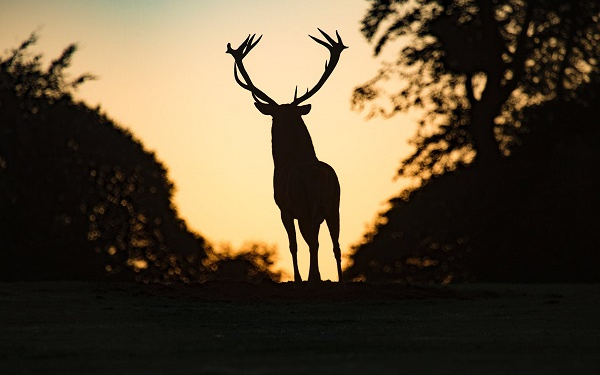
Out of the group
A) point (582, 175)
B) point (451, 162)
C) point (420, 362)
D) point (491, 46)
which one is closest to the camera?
point (420, 362)

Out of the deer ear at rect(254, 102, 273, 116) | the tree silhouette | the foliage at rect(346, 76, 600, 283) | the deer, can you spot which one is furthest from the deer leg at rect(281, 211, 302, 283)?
the tree silhouette

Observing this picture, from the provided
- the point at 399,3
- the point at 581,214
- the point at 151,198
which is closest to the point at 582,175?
the point at 581,214

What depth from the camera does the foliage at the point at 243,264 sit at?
5144cm

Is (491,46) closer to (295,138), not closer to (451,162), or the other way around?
(451,162)

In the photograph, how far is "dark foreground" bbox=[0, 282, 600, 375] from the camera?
41.8 ft

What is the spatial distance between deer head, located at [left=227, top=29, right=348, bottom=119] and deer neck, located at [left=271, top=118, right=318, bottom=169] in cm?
18

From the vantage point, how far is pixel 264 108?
24.7 m

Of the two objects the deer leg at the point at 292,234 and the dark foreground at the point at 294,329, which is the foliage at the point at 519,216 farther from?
the deer leg at the point at 292,234

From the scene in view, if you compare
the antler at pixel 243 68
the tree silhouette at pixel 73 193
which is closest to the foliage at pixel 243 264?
the tree silhouette at pixel 73 193

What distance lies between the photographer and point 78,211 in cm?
4588

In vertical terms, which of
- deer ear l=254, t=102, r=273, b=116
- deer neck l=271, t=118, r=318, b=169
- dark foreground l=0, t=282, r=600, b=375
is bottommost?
dark foreground l=0, t=282, r=600, b=375

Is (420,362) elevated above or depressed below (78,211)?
below

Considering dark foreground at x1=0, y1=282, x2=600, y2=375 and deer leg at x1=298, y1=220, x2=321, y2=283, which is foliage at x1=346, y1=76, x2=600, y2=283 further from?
deer leg at x1=298, y1=220, x2=321, y2=283

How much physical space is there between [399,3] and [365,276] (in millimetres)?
8604
